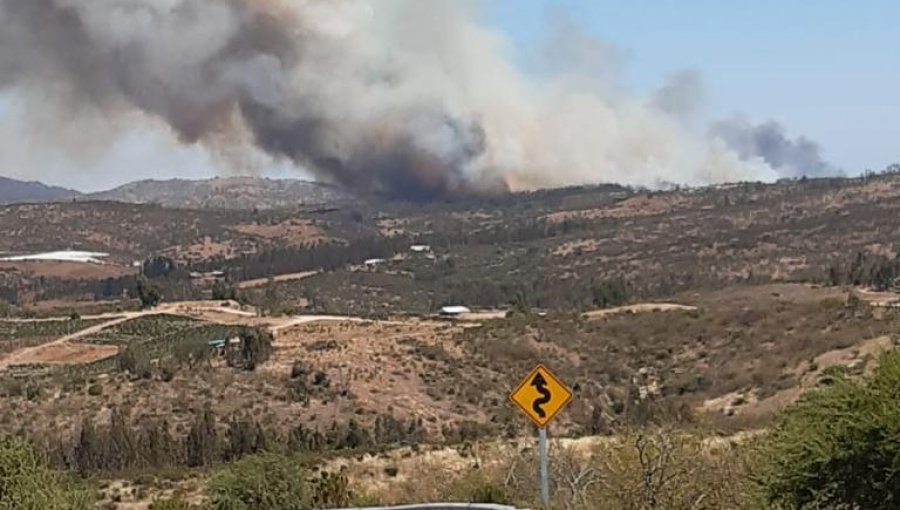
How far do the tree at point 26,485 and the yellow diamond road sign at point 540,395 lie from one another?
8.23 metres

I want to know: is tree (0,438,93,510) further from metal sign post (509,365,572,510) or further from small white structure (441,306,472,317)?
small white structure (441,306,472,317)

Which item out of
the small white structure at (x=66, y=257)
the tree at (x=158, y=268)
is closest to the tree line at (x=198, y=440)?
the tree at (x=158, y=268)

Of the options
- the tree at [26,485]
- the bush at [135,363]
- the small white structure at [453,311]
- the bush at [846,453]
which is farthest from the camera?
Result: the small white structure at [453,311]

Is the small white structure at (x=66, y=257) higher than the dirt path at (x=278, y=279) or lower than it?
higher

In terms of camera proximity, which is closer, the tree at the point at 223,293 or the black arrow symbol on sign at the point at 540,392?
the black arrow symbol on sign at the point at 540,392

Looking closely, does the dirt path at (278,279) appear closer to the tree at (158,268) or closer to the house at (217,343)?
the tree at (158,268)

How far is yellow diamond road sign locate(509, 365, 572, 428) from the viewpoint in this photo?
1458 cm

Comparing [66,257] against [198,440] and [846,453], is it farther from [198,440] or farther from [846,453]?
[846,453]

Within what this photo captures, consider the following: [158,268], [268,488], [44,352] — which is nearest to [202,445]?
[268,488]

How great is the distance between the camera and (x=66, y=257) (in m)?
131

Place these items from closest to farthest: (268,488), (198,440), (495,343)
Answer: (268,488)
(198,440)
(495,343)

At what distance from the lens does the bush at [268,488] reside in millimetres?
27172

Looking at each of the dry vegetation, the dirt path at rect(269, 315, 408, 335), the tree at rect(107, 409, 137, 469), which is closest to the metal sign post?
the dry vegetation

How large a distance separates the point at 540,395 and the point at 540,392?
0.03 metres
